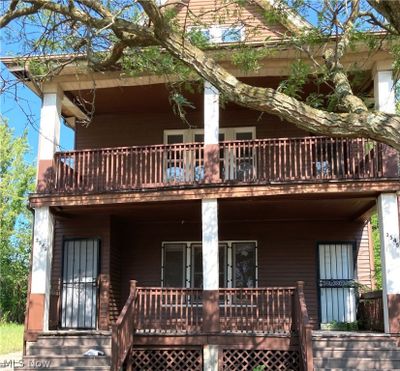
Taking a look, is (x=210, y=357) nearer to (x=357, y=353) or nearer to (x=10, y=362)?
(x=357, y=353)

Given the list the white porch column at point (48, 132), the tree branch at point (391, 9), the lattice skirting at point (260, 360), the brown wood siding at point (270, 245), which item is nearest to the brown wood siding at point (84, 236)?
the brown wood siding at point (270, 245)

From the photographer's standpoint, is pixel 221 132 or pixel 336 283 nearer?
pixel 336 283

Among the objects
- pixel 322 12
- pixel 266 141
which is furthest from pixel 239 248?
pixel 322 12

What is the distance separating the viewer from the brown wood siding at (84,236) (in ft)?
48.8

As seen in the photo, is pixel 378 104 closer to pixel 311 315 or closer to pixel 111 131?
pixel 311 315

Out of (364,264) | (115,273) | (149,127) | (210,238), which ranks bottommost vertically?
(115,273)

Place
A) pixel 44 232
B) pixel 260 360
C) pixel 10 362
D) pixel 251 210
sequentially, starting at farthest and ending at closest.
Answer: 1. pixel 251 210
2. pixel 10 362
3. pixel 44 232
4. pixel 260 360

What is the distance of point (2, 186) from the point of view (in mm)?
39438

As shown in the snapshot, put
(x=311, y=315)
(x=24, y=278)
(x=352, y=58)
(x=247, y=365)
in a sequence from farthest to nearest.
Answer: (x=24, y=278)
(x=311, y=315)
(x=352, y=58)
(x=247, y=365)

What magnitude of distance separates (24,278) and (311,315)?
26.4 m

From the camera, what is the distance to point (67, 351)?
1252 centimetres

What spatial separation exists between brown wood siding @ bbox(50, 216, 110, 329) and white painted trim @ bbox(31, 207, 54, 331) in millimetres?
1320

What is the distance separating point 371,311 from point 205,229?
4405 millimetres

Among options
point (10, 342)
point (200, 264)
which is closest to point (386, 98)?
point (200, 264)
